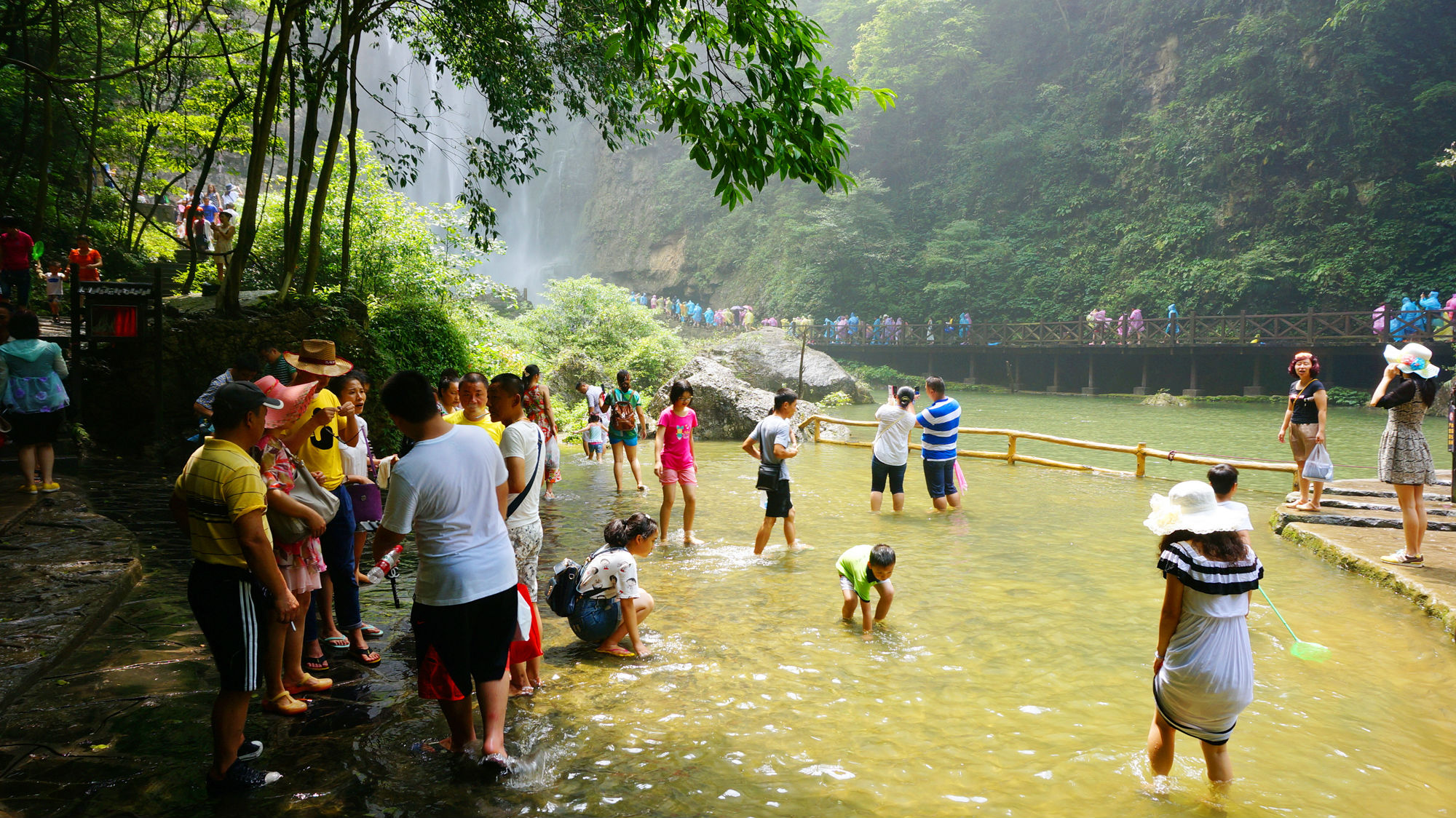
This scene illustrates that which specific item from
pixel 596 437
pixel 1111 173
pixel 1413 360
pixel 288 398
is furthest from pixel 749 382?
pixel 1111 173

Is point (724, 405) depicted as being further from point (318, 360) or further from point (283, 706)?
point (283, 706)

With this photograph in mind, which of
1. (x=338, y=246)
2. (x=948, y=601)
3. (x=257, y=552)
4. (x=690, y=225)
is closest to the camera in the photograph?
(x=257, y=552)

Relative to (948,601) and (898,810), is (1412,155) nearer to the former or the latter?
(948,601)

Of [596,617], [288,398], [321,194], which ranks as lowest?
[596,617]

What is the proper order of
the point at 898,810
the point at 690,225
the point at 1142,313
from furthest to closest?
1. the point at 690,225
2. the point at 1142,313
3. the point at 898,810

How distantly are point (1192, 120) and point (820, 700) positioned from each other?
3764cm

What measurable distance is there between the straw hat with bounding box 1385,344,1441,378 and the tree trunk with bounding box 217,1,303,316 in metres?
11.5

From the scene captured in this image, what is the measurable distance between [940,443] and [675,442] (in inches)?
133

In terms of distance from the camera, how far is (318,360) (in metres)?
4.27

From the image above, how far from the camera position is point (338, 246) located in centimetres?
1602

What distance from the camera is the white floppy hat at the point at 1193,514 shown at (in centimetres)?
307

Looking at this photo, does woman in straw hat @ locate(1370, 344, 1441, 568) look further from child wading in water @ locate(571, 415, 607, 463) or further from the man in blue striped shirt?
child wading in water @ locate(571, 415, 607, 463)

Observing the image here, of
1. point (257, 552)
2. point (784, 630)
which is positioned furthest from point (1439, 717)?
point (257, 552)

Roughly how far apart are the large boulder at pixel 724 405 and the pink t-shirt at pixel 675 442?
9161 mm
